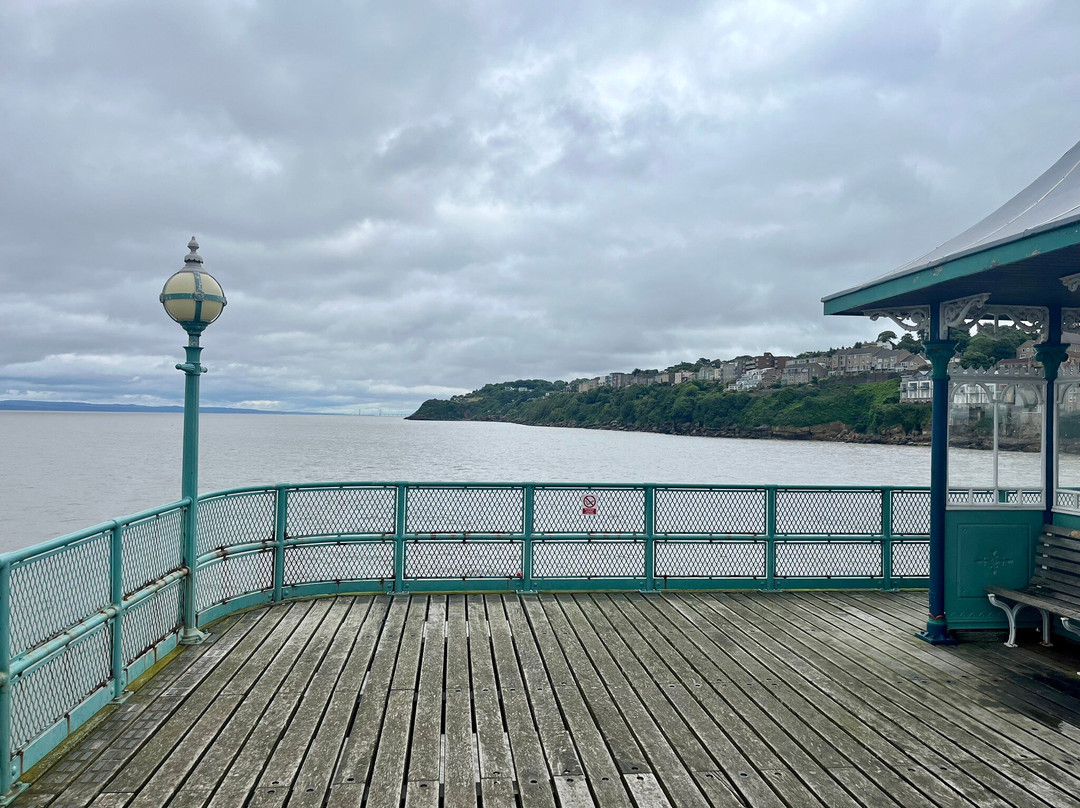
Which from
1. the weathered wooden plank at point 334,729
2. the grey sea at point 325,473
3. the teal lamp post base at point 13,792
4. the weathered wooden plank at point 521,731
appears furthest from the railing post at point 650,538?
the grey sea at point 325,473

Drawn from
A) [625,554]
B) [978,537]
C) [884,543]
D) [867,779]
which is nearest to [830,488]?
[884,543]

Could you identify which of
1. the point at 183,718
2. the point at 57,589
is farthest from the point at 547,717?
the point at 57,589

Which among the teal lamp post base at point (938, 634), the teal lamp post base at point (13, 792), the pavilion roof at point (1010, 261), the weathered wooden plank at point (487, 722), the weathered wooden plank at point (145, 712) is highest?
the pavilion roof at point (1010, 261)

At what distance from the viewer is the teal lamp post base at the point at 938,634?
5883mm

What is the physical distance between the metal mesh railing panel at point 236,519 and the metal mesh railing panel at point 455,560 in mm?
1471

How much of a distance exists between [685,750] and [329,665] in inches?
109

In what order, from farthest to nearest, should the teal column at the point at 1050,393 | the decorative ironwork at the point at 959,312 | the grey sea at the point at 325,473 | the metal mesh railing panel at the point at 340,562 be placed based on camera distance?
the grey sea at the point at 325,473 → the metal mesh railing panel at the point at 340,562 → the teal column at the point at 1050,393 → the decorative ironwork at the point at 959,312

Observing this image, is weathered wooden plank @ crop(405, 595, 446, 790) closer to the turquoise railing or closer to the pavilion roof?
the turquoise railing

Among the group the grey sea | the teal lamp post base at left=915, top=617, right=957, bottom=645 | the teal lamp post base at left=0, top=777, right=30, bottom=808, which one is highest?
the teal lamp post base at left=915, top=617, right=957, bottom=645

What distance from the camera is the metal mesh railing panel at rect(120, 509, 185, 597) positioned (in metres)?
4.69

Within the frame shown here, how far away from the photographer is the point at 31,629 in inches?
144

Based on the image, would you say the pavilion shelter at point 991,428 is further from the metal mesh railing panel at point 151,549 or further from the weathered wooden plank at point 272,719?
the metal mesh railing panel at point 151,549

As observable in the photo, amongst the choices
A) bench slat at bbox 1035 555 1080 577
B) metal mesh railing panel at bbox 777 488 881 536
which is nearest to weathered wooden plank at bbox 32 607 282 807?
metal mesh railing panel at bbox 777 488 881 536

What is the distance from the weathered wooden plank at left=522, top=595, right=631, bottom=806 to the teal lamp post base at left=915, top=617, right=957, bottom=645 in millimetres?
3349
